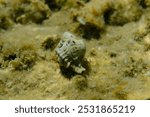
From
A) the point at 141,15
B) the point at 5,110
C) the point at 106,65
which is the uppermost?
the point at 141,15

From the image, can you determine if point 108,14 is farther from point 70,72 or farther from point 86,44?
point 70,72

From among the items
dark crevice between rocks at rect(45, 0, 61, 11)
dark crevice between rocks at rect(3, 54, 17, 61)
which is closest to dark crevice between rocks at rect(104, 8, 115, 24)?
dark crevice between rocks at rect(45, 0, 61, 11)

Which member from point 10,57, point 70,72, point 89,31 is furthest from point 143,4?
point 10,57

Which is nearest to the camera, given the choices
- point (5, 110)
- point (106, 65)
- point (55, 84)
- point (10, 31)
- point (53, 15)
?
point (5, 110)

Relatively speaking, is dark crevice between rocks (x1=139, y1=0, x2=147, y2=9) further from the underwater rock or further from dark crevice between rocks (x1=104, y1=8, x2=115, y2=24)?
the underwater rock

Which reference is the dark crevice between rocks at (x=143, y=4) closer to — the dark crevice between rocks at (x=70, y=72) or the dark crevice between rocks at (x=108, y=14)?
the dark crevice between rocks at (x=108, y=14)

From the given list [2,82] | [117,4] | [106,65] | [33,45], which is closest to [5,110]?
[2,82]

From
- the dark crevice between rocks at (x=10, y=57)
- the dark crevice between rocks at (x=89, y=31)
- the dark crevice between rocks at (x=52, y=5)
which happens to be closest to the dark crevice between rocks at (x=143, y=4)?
the dark crevice between rocks at (x=89, y=31)

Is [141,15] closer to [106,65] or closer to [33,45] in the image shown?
[106,65]
